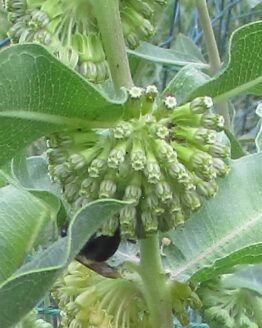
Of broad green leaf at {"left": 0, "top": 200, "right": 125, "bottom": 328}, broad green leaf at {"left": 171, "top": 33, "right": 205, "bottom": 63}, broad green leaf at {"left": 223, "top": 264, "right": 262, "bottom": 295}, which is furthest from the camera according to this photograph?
broad green leaf at {"left": 171, "top": 33, "right": 205, "bottom": 63}

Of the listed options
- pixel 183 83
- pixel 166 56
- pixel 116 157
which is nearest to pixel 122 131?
pixel 116 157

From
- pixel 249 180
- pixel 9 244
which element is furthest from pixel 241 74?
pixel 9 244

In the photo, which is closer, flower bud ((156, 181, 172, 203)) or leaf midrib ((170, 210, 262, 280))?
flower bud ((156, 181, 172, 203))

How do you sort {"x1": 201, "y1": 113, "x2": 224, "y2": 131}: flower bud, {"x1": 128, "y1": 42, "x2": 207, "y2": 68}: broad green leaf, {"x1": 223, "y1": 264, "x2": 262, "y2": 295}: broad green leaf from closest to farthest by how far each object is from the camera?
{"x1": 201, "y1": 113, "x2": 224, "y2": 131}: flower bud
{"x1": 223, "y1": 264, "x2": 262, "y2": 295}: broad green leaf
{"x1": 128, "y1": 42, "x2": 207, "y2": 68}: broad green leaf

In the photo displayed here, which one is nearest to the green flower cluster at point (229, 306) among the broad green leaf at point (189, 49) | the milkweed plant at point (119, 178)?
the milkweed plant at point (119, 178)

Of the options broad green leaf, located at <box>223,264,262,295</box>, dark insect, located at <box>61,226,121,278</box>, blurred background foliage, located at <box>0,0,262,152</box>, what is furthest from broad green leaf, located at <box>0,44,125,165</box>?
blurred background foliage, located at <box>0,0,262,152</box>

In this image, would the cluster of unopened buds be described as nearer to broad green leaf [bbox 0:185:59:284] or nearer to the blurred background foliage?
broad green leaf [bbox 0:185:59:284]

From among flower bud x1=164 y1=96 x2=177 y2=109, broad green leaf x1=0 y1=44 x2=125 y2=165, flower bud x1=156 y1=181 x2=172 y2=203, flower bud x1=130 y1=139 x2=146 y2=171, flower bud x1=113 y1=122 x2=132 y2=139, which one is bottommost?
flower bud x1=156 y1=181 x2=172 y2=203
